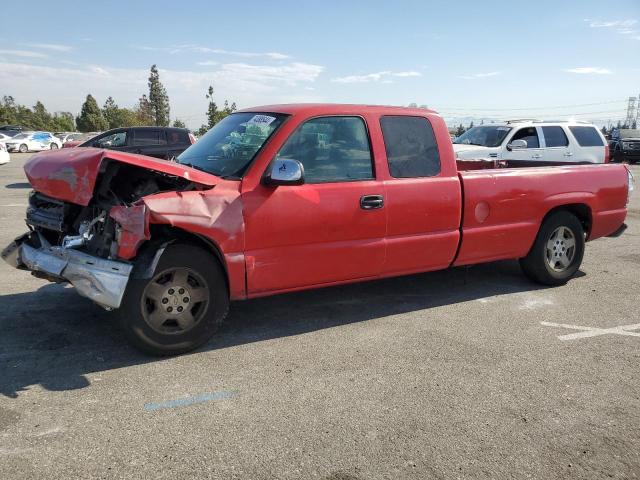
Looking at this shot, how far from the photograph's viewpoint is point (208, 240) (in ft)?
12.9

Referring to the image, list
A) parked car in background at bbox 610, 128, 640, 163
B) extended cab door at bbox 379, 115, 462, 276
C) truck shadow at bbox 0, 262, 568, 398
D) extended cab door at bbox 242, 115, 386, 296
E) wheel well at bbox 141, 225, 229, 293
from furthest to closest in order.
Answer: parked car in background at bbox 610, 128, 640, 163 < extended cab door at bbox 379, 115, 462, 276 < extended cab door at bbox 242, 115, 386, 296 < wheel well at bbox 141, 225, 229, 293 < truck shadow at bbox 0, 262, 568, 398

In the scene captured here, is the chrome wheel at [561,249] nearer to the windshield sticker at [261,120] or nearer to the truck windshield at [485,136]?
the windshield sticker at [261,120]

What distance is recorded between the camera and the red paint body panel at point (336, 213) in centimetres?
378

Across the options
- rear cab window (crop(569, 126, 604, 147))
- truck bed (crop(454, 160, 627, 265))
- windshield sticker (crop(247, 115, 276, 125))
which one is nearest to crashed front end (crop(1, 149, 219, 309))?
windshield sticker (crop(247, 115, 276, 125))

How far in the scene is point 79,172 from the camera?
3660 mm

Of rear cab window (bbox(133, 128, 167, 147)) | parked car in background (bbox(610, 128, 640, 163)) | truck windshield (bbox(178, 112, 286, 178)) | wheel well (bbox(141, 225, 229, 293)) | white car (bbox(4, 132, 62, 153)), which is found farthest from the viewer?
white car (bbox(4, 132, 62, 153))

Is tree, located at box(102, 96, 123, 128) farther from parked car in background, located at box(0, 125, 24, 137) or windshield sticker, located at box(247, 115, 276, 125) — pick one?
windshield sticker, located at box(247, 115, 276, 125)

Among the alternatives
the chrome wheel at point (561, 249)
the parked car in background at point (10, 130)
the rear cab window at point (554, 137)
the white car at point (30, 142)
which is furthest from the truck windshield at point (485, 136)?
the parked car in background at point (10, 130)

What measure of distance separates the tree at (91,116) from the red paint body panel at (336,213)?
7275cm

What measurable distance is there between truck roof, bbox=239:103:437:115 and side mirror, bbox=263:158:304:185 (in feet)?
2.00

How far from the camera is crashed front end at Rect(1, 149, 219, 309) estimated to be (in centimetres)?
361

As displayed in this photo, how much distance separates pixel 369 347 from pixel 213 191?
1.72 metres

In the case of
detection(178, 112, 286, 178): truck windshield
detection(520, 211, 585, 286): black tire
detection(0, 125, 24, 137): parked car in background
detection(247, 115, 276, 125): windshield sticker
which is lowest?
detection(520, 211, 585, 286): black tire

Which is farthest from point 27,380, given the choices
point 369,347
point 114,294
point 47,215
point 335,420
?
point 369,347
